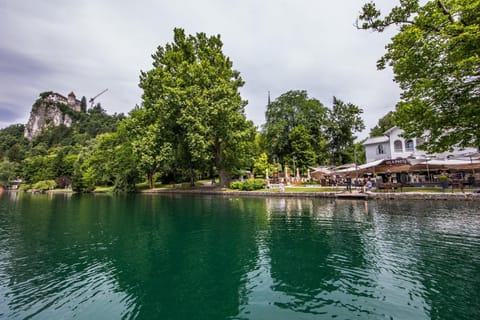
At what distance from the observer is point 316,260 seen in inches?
267

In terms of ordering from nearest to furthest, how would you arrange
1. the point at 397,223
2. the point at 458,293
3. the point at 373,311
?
the point at 373,311
the point at 458,293
the point at 397,223

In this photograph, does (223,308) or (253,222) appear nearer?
(223,308)

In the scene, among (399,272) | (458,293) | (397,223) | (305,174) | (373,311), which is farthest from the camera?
(305,174)

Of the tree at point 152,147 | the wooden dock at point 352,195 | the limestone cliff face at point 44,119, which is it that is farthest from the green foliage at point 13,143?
the wooden dock at point 352,195

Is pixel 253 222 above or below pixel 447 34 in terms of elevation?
below

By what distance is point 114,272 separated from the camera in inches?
252

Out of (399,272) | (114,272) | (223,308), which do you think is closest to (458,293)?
(399,272)

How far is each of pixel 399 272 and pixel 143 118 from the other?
3677 centimetres

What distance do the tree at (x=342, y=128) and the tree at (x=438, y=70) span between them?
127 ft

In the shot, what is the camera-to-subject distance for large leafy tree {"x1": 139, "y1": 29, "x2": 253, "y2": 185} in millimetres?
28484

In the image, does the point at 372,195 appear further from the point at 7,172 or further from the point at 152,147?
the point at 7,172

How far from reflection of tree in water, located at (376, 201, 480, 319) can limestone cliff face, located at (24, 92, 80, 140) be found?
184 metres

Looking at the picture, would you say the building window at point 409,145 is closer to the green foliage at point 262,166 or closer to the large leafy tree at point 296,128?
the large leafy tree at point 296,128

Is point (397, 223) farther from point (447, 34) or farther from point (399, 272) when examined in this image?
point (447, 34)
